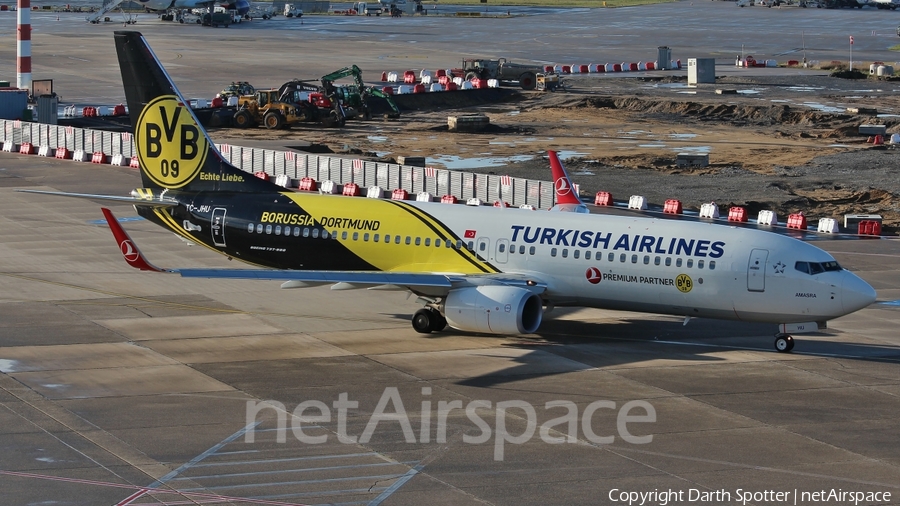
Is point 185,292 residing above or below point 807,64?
below

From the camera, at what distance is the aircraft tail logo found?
150ft

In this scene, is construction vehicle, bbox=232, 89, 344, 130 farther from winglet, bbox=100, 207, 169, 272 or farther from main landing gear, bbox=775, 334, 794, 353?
main landing gear, bbox=775, 334, 794, 353

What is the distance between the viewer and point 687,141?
3617 inches

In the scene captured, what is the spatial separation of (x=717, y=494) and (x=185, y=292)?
87.5ft

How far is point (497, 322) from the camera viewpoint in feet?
127

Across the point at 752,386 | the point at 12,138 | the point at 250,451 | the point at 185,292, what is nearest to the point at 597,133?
the point at 12,138

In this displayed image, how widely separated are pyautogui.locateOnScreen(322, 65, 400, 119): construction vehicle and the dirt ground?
5.44ft

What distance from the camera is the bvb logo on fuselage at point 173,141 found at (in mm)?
46000

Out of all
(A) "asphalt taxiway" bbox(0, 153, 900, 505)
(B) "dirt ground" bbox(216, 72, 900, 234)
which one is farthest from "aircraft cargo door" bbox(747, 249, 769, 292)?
(B) "dirt ground" bbox(216, 72, 900, 234)

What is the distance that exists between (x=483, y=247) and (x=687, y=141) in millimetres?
53268

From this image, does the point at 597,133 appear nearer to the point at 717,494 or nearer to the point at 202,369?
the point at 202,369

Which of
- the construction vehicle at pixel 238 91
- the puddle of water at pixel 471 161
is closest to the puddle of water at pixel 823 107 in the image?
the puddle of water at pixel 471 161

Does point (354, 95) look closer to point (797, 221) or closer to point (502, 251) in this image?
point (797, 221)

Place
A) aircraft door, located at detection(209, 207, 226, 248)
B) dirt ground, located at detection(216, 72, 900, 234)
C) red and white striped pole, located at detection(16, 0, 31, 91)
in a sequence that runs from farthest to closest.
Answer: red and white striped pole, located at detection(16, 0, 31, 91)
dirt ground, located at detection(216, 72, 900, 234)
aircraft door, located at detection(209, 207, 226, 248)
